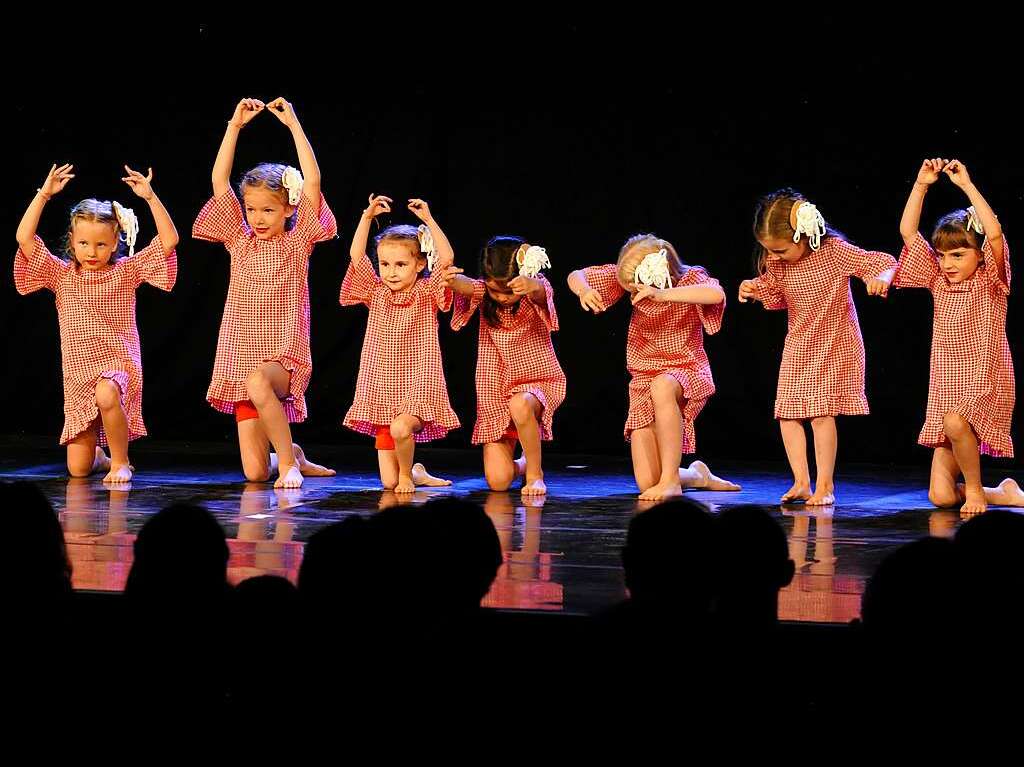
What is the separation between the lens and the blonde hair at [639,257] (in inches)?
204

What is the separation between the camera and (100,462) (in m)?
5.74

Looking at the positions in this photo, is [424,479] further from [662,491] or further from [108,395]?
[108,395]

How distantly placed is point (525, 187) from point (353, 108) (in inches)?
37.2

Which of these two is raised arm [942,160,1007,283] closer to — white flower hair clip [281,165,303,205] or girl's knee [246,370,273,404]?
white flower hair clip [281,165,303,205]

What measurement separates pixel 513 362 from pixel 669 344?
59 centimetres

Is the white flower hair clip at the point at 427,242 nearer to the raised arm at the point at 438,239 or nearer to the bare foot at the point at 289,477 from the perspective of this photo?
the raised arm at the point at 438,239

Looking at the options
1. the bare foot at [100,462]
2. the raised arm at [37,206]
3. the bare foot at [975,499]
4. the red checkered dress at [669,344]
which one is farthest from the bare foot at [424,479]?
the bare foot at [975,499]

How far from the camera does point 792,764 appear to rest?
167 centimetres

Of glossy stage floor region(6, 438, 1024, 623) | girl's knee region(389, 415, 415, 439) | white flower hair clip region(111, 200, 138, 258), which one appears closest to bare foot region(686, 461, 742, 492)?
glossy stage floor region(6, 438, 1024, 623)

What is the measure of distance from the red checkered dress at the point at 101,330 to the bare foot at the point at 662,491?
6.73ft

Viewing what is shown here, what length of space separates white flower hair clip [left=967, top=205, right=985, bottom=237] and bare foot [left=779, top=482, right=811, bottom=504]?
1.03m

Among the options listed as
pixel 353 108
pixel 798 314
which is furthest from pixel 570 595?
pixel 353 108

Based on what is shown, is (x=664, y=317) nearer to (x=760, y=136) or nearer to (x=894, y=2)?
(x=760, y=136)

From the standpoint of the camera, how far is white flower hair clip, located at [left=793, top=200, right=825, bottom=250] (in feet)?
16.2
